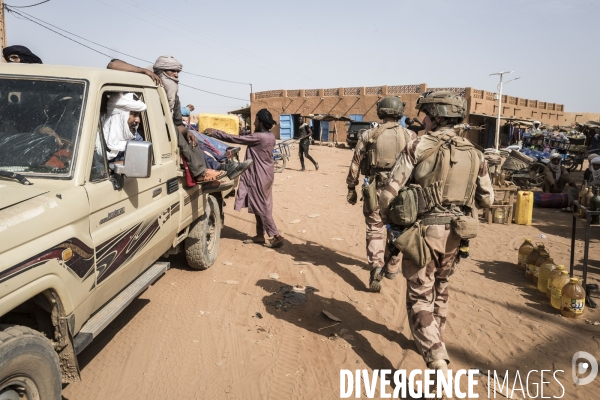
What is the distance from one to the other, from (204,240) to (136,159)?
2.69 m

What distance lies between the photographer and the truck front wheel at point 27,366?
2.11 metres

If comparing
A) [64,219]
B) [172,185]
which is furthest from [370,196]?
[64,219]

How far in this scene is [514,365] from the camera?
377 centimetres

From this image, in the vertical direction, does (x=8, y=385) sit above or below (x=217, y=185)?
below

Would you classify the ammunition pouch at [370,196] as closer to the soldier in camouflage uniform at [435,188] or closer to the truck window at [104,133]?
the soldier in camouflage uniform at [435,188]

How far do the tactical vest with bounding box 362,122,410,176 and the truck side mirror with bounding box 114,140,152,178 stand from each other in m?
2.96

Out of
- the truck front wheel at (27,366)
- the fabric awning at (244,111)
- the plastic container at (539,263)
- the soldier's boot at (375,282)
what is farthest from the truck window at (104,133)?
the fabric awning at (244,111)

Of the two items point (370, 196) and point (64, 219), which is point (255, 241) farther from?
point (64, 219)

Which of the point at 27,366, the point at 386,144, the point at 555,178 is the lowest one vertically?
the point at 27,366

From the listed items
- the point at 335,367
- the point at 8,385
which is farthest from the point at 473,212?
the point at 8,385

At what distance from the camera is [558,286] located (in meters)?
4.67

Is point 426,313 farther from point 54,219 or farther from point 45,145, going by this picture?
point 45,145

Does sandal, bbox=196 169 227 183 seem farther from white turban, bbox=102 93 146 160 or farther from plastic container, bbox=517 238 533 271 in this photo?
plastic container, bbox=517 238 533 271

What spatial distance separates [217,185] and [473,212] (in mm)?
3024
